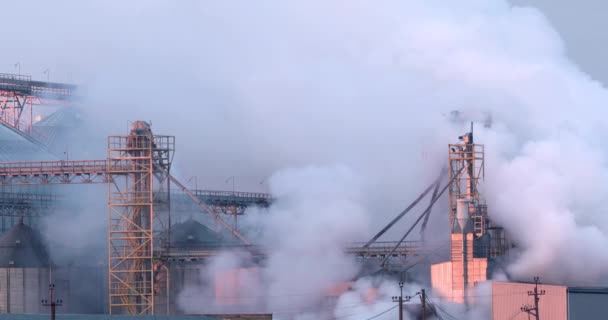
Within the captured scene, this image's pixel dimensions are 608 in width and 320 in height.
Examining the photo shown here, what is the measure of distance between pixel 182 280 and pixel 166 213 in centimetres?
309

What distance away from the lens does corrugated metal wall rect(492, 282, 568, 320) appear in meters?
36.9

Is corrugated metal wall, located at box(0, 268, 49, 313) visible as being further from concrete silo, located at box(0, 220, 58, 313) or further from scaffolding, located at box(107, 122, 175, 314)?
scaffolding, located at box(107, 122, 175, 314)

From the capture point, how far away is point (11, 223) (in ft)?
217

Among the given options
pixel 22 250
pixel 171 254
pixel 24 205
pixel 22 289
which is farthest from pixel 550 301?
pixel 24 205

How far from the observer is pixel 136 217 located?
47469mm

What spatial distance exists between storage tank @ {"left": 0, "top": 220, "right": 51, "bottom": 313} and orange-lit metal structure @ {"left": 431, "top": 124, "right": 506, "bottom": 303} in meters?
20.5

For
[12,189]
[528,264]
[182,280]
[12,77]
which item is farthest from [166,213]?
[12,77]

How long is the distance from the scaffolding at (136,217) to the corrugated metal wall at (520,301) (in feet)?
47.7

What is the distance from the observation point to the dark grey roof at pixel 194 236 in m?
53.9

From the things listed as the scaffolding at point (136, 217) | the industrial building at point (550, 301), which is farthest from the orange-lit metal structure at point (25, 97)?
the industrial building at point (550, 301)

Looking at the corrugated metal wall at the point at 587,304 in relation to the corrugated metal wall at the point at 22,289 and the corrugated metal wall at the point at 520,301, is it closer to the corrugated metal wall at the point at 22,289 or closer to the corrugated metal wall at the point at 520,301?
the corrugated metal wall at the point at 520,301

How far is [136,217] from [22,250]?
36.7 feet

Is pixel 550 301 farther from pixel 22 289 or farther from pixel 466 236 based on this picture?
pixel 22 289

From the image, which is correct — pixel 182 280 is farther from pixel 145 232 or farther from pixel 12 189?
pixel 12 189
